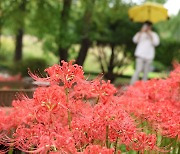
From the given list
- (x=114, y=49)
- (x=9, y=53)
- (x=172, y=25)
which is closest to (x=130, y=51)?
(x=114, y=49)

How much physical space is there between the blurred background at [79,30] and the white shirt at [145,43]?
0.82 m

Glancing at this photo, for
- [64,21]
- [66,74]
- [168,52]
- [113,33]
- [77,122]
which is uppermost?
[113,33]

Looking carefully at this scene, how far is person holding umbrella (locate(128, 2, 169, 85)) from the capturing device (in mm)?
12074

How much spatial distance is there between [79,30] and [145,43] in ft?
19.1

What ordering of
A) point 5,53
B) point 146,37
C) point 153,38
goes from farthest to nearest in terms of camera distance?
point 5,53 < point 146,37 < point 153,38

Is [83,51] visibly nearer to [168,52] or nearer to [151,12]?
[151,12]

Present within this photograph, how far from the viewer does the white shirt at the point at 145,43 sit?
12062 mm

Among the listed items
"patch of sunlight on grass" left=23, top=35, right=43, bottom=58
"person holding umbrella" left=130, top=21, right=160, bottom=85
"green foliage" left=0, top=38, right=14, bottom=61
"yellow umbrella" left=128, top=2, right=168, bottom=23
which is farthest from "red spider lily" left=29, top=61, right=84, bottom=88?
"green foliage" left=0, top=38, right=14, bottom=61

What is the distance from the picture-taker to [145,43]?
12.2 meters

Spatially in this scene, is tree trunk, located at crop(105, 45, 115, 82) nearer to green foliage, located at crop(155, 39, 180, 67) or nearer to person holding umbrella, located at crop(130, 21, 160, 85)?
green foliage, located at crop(155, 39, 180, 67)

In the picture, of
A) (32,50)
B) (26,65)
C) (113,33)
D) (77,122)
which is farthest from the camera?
(32,50)

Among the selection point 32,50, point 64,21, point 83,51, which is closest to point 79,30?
point 83,51

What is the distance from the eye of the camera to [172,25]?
693 inches

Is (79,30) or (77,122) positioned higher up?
(79,30)
